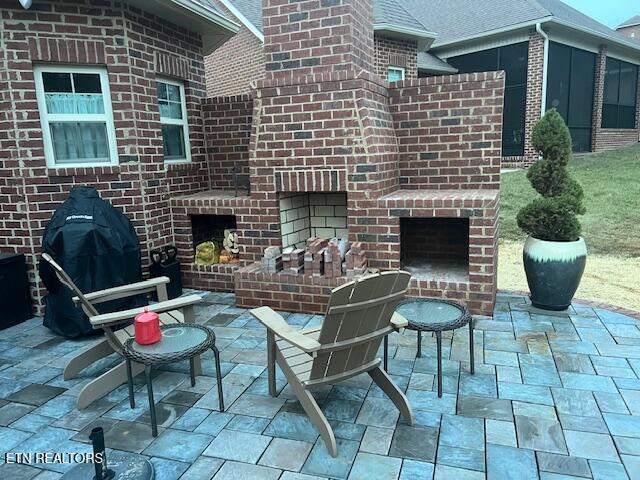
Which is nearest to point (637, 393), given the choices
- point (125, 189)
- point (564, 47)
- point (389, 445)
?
point (389, 445)

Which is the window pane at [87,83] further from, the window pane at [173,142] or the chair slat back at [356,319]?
the chair slat back at [356,319]

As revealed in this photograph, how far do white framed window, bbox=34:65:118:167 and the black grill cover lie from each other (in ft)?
2.04

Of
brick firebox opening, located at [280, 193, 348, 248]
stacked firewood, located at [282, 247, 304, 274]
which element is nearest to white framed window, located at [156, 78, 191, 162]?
brick firebox opening, located at [280, 193, 348, 248]

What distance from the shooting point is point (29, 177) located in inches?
178

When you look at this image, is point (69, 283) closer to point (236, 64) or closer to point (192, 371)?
point (192, 371)

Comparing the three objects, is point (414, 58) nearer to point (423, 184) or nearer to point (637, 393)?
point (423, 184)

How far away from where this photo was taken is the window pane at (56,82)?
4535 millimetres

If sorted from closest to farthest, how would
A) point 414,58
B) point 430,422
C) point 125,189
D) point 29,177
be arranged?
1. point 430,422
2. point 29,177
3. point 125,189
4. point 414,58

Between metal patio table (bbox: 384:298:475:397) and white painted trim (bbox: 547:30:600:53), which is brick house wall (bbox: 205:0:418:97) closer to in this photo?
white painted trim (bbox: 547:30:600:53)

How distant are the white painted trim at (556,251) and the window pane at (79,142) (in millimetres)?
4470

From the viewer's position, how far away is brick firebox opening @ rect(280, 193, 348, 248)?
196 inches

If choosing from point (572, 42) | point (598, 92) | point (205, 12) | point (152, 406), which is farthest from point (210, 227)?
point (598, 92)

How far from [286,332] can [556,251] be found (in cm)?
289

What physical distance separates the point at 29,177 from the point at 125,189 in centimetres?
88
